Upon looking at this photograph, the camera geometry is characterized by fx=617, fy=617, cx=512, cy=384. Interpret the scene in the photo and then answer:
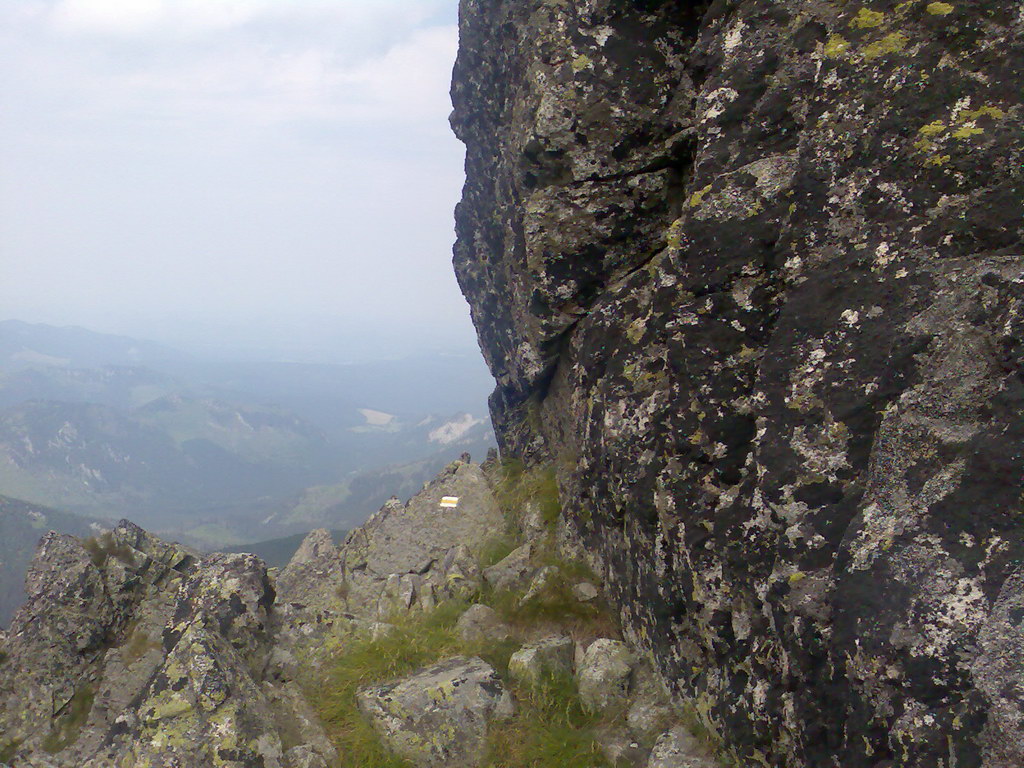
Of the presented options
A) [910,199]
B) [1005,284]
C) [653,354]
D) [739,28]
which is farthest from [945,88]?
[653,354]

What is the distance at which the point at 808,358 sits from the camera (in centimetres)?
670

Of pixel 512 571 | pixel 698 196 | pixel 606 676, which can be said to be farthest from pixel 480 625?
pixel 698 196

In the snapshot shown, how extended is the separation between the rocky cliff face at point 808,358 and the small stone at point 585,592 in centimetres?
58

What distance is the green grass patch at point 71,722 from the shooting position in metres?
12.0

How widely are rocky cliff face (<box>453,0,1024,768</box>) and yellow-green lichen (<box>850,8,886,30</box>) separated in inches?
1.4

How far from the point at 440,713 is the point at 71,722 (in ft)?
28.3

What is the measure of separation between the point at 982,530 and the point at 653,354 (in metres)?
4.84

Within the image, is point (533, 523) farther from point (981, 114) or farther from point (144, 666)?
point (981, 114)

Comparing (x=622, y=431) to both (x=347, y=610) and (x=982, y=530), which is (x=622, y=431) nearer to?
(x=982, y=530)

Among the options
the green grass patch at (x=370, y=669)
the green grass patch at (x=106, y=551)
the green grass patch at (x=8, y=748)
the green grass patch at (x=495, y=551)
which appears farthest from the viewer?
the green grass patch at (x=106, y=551)

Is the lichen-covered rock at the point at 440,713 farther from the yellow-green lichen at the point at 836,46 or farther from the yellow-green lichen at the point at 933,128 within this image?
the yellow-green lichen at the point at 836,46

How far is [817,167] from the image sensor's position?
738cm

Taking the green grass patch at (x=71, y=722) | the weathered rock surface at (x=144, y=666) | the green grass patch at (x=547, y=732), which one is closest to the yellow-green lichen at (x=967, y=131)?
the green grass patch at (x=547, y=732)

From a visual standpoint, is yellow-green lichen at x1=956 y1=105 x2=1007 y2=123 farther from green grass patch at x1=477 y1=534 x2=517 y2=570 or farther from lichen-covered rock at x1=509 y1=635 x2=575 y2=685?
green grass patch at x1=477 y1=534 x2=517 y2=570
